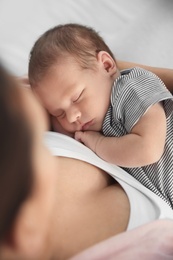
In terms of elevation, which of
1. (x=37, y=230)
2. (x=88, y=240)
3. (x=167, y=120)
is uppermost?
(x=37, y=230)

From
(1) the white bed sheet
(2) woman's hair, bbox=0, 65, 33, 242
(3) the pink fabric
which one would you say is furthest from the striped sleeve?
(2) woman's hair, bbox=0, 65, 33, 242

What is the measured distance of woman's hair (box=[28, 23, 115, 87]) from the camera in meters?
0.96

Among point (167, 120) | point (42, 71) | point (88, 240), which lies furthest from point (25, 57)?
point (88, 240)

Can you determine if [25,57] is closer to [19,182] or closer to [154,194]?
[154,194]

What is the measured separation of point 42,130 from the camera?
39cm

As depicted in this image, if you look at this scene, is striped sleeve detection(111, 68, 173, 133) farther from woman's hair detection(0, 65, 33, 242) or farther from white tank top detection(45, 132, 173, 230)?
woman's hair detection(0, 65, 33, 242)

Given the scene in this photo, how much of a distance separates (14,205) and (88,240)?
465mm

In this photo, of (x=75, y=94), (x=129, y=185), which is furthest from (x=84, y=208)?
(x=75, y=94)

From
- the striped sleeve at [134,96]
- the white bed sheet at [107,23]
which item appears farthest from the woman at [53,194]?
the white bed sheet at [107,23]

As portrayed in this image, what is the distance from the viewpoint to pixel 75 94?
3.16ft

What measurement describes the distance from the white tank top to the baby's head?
55 millimetres

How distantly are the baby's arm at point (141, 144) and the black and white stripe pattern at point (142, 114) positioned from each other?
0.02 m

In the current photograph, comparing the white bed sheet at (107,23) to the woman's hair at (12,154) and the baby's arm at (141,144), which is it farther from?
the woman's hair at (12,154)

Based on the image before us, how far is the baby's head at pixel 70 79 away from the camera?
3.15ft
